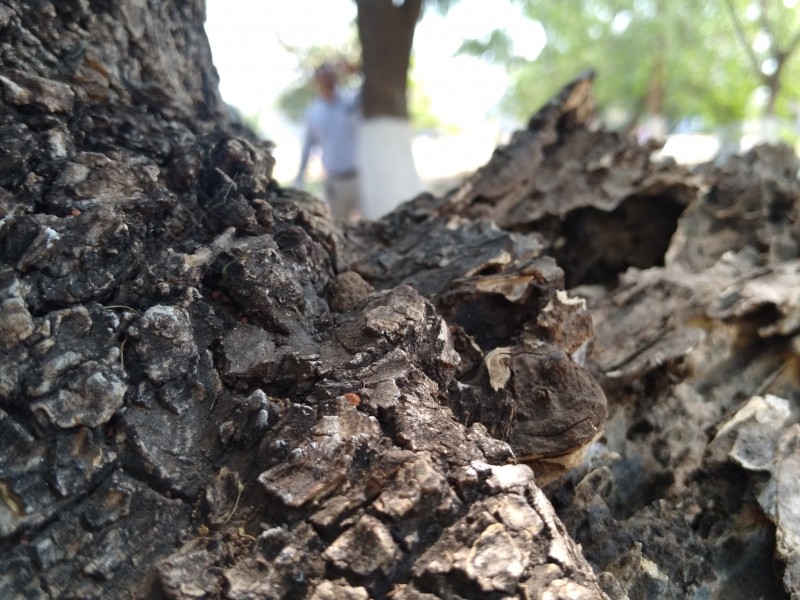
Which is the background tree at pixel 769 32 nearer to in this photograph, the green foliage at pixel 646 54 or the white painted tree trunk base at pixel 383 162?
the green foliage at pixel 646 54

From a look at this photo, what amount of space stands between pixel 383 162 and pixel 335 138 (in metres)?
1.38

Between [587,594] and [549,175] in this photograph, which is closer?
[587,594]

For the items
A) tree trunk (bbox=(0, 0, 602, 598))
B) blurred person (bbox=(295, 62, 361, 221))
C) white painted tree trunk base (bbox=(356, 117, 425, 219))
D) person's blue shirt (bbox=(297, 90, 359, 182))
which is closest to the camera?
tree trunk (bbox=(0, 0, 602, 598))

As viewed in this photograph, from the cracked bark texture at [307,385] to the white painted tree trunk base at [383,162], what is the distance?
9.66 ft

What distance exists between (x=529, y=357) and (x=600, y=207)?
4.15 feet

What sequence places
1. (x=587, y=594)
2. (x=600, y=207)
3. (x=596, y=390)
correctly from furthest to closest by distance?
(x=600, y=207)
(x=596, y=390)
(x=587, y=594)

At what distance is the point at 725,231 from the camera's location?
301 cm

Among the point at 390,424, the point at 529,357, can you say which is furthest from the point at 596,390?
the point at 390,424

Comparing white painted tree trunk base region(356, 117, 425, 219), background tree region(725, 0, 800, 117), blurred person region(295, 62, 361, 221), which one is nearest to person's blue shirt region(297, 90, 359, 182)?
blurred person region(295, 62, 361, 221)

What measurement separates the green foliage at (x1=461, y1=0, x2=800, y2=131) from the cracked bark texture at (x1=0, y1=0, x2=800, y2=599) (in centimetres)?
780

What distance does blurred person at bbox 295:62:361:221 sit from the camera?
20.8 feet

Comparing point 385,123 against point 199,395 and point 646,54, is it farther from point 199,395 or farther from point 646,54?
point 646,54

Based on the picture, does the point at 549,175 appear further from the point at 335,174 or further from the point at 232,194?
the point at 335,174

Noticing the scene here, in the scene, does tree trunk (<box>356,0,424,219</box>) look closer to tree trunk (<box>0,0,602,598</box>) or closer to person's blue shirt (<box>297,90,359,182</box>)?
person's blue shirt (<box>297,90,359,182</box>)
